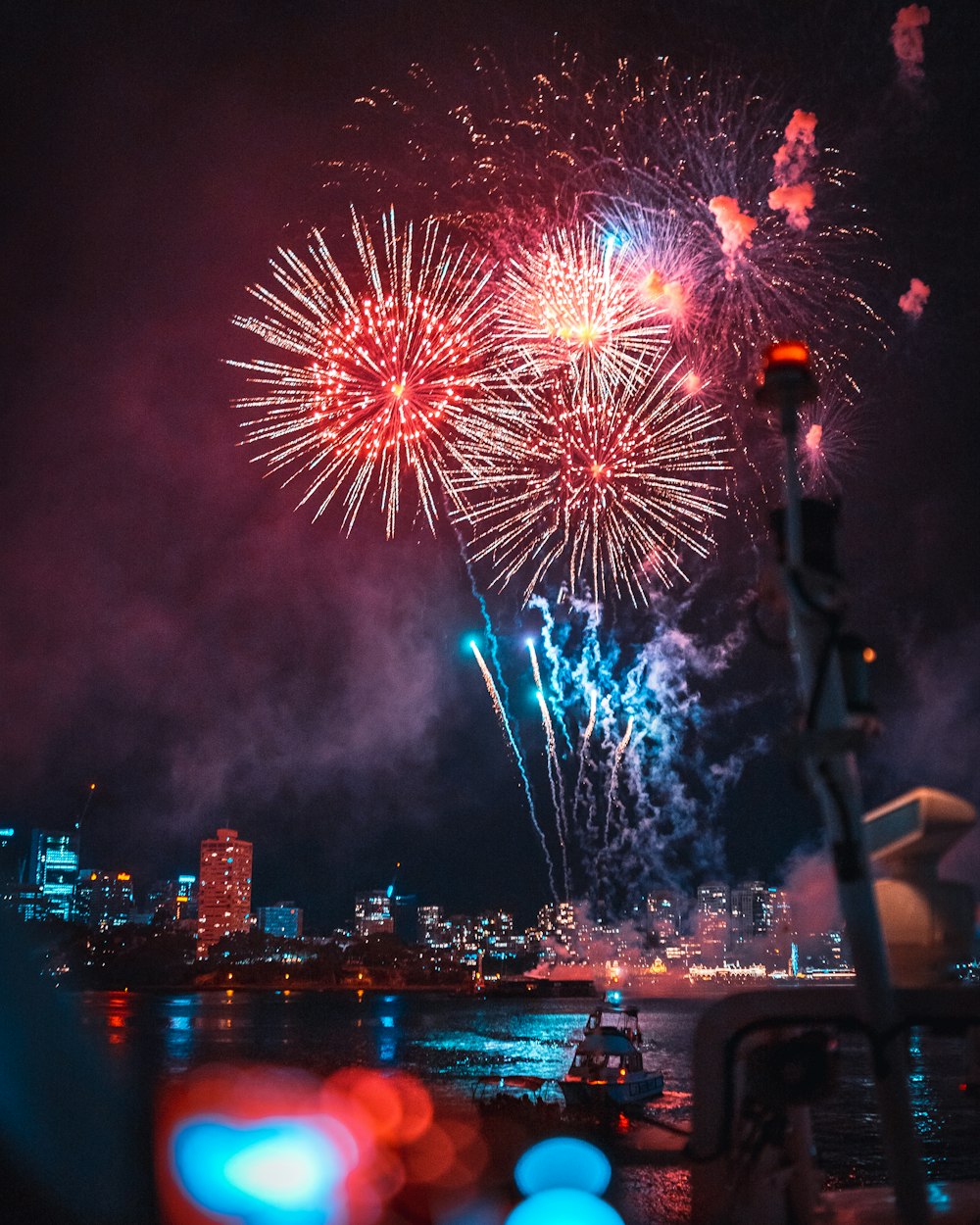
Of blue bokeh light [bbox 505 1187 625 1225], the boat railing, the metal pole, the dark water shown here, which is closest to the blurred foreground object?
blue bokeh light [bbox 505 1187 625 1225]

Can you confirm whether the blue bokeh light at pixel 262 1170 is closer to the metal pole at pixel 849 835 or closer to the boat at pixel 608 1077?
the boat at pixel 608 1077

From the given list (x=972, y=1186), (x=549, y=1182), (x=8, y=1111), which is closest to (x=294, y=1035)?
(x=8, y=1111)

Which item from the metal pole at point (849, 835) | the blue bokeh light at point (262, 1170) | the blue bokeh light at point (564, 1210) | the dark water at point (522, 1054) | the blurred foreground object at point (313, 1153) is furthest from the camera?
the dark water at point (522, 1054)

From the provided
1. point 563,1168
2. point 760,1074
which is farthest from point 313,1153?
point 760,1074

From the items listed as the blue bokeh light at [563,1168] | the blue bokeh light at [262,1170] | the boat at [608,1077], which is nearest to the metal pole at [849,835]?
the blue bokeh light at [262,1170]

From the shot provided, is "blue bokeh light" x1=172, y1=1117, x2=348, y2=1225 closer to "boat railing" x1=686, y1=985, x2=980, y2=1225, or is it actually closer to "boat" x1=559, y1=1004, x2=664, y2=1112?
"boat" x1=559, y1=1004, x2=664, y2=1112

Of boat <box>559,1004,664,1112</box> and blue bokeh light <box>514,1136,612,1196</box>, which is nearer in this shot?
blue bokeh light <box>514,1136,612,1196</box>
